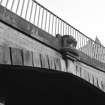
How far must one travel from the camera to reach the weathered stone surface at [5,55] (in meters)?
3.15

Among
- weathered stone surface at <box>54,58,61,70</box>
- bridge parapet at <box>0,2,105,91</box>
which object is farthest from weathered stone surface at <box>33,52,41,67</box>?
weathered stone surface at <box>54,58,61,70</box>

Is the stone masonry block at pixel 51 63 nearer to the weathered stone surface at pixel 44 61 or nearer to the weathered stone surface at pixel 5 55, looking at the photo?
the weathered stone surface at pixel 44 61

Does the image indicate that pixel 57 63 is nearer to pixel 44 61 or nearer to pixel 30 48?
pixel 44 61

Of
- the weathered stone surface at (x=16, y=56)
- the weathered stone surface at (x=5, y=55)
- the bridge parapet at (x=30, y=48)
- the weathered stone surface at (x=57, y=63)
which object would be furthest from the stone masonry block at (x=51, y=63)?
the weathered stone surface at (x=5, y=55)

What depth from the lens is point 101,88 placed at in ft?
19.1

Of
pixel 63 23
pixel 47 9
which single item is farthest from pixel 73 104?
pixel 47 9

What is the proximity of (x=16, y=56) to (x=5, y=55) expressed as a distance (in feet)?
0.79

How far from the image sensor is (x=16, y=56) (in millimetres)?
3414

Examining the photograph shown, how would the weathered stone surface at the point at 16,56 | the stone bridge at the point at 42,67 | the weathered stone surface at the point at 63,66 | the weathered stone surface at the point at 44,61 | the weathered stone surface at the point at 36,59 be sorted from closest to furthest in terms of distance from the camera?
1. the weathered stone surface at the point at 16,56
2. the stone bridge at the point at 42,67
3. the weathered stone surface at the point at 36,59
4. the weathered stone surface at the point at 44,61
5. the weathered stone surface at the point at 63,66

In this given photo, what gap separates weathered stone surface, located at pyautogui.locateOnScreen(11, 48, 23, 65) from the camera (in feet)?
11.0

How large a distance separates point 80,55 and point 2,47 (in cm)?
262

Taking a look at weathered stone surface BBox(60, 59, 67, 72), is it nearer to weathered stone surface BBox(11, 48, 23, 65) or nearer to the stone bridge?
the stone bridge

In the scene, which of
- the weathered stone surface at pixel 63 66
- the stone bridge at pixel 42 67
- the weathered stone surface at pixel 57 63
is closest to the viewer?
the stone bridge at pixel 42 67

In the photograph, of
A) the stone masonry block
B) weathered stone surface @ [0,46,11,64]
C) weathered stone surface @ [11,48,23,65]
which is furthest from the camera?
the stone masonry block
